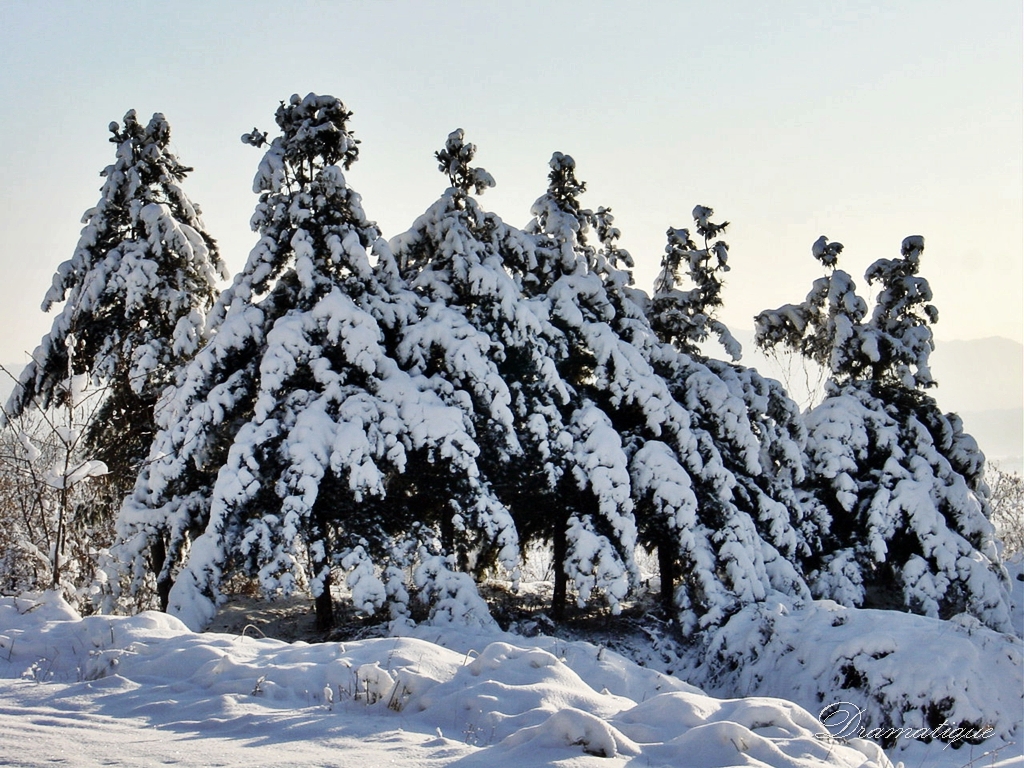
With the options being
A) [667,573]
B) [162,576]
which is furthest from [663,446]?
[162,576]

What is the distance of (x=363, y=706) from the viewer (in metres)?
5.67

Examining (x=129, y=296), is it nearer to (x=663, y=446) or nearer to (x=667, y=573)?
(x=663, y=446)

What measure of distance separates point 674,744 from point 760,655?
23.3ft

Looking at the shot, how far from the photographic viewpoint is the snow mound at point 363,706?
185 inches

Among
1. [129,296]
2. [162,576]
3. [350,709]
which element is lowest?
[350,709]

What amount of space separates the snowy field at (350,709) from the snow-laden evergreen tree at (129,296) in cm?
750

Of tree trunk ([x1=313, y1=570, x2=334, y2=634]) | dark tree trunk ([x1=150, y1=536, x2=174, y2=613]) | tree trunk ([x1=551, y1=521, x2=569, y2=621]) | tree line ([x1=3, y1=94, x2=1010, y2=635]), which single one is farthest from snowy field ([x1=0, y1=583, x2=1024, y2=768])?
tree trunk ([x1=551, y1=521, x2=569, y2=621])

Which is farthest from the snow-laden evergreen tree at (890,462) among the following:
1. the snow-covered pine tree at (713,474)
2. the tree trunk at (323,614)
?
the tree trunk at (323,614)

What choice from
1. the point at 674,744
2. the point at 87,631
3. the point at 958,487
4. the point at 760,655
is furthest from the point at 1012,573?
the point at 87,631

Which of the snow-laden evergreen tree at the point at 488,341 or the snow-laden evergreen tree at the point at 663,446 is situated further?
the snow-laden evergreen tree at the point at 663,446

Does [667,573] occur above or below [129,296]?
below

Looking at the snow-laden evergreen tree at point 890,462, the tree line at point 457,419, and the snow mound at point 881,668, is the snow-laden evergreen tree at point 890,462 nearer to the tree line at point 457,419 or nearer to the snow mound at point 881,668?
the tree line at point 457,419

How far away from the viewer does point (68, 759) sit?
13.8 ft

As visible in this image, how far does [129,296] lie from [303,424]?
535 cm
